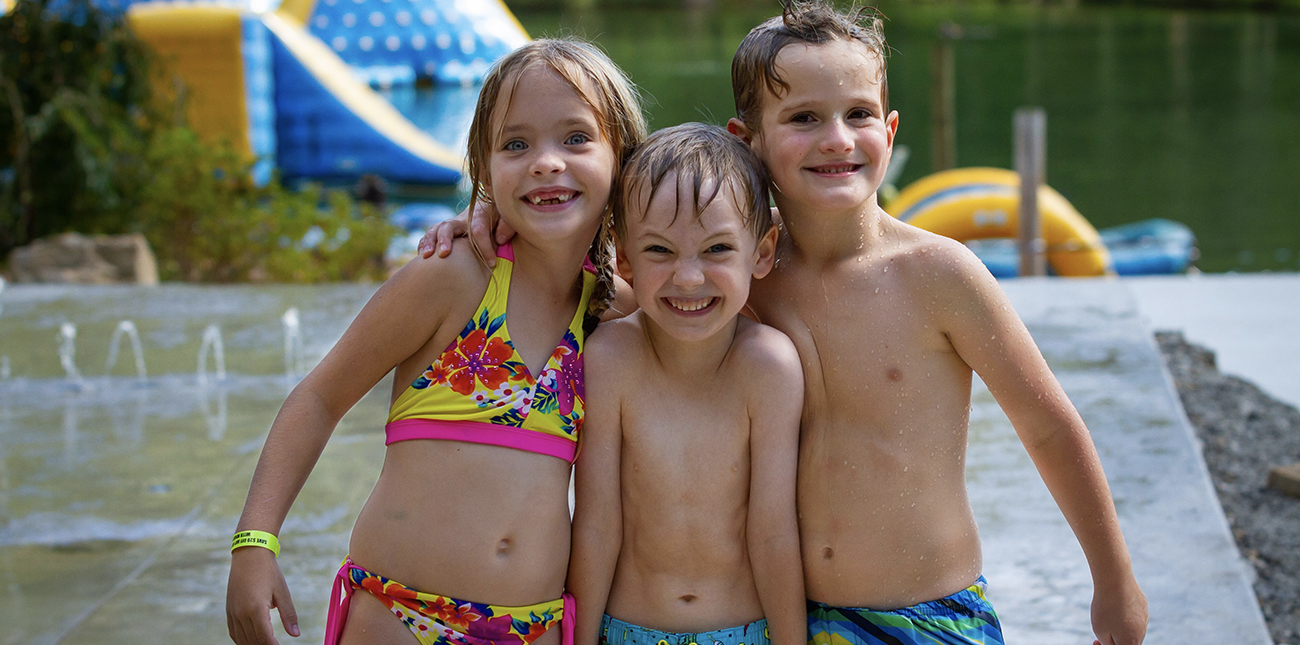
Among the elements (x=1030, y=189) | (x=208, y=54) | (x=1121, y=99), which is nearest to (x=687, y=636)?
(x=1030, y=189)

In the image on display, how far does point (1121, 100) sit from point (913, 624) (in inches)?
1109

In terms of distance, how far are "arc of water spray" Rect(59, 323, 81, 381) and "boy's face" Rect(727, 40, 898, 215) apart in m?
4.33

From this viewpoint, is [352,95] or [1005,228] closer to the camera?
[1005,228]

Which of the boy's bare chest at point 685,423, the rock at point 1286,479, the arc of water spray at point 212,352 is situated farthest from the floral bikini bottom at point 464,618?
the arc of water spray at point 212,352

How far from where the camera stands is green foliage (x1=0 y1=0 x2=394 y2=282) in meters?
7.23

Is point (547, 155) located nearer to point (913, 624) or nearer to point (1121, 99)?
point (913, 624)

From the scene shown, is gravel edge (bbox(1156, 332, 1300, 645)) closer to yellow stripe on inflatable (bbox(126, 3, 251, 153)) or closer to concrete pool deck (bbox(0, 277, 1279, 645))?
concrete pool deck (bbox(0, 277, 1279, 645))

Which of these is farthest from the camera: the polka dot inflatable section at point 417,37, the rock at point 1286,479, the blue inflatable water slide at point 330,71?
the polka dot inflatable section at point 417,37

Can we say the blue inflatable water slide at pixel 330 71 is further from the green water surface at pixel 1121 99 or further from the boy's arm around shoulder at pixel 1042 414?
the boy's arm around shoulder at pixel 1042 414

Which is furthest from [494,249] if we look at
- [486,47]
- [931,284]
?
[486,47]

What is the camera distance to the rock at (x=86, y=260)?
688cm

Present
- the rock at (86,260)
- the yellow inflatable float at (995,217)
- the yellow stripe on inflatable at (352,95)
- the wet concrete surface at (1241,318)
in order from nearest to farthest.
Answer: the wet concrete surface at (1241,318)
the rock at (86,260)
the yellow inflatable float at (995,217)
the yellow stripe on inflatable at (352,95)

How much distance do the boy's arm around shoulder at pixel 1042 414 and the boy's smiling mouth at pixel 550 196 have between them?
60cm

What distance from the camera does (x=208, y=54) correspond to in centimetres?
1127
